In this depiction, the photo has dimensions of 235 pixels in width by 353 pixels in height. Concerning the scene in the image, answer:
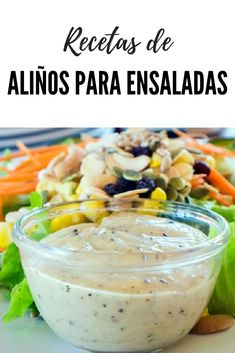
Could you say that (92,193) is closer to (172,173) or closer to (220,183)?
(172,173)

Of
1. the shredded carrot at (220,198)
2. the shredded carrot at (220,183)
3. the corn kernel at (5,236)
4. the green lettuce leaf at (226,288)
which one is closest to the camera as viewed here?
the green lettuce leaf at (226,288)

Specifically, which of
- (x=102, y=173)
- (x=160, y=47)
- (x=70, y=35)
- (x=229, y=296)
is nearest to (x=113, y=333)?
(x=229, y=296)

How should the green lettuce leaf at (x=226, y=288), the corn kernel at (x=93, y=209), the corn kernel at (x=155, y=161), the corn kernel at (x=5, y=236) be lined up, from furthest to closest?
1. the corn kernel at (x=155, y=161)
2. the corn kernel at (x=5, y=236)
3. the corn kernel at (x=93, y=209)
4. the green lettuce leaf at (x=226, y=288)

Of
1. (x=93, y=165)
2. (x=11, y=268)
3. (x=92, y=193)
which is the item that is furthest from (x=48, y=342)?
(x=93, y=165)

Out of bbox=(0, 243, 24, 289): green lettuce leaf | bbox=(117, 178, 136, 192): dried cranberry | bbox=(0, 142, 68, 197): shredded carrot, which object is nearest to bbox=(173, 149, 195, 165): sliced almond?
bbox=(117, 178, 136, 192): dried cranberry

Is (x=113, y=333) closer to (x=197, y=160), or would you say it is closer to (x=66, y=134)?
(x=197, y=160)

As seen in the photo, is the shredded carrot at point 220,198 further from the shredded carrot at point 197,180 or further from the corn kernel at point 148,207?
the corn kernel at point 148,207

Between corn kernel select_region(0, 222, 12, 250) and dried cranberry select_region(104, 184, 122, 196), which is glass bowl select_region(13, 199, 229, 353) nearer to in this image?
corn kernel select_region(0, 222, 12, 250)

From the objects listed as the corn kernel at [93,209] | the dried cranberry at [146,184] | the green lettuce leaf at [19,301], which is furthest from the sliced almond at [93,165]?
the green lettuce leaf at [19,301]
